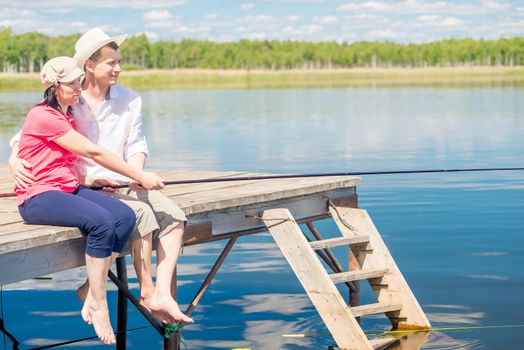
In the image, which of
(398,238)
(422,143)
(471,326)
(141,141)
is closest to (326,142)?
(422,143)

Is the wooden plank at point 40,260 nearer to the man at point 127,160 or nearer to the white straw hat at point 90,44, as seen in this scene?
the man at point 127,160

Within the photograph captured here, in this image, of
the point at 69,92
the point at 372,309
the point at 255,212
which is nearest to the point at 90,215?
the point at 69,92

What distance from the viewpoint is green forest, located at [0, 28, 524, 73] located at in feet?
415

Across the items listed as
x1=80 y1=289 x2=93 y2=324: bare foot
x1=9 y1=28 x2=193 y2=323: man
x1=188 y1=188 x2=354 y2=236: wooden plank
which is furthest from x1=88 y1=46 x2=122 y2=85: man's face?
x1=80 y1=289 x2=93 y2=324: bare foot

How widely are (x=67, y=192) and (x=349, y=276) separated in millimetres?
2218

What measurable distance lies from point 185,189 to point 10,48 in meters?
121

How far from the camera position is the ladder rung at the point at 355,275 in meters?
6.65

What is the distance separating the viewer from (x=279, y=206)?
687 cm

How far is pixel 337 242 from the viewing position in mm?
6797

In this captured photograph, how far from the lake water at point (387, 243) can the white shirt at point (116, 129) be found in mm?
1960

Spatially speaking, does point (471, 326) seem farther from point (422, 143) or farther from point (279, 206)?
point (422, 143)

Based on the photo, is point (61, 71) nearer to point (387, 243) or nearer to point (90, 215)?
point (90, 215)

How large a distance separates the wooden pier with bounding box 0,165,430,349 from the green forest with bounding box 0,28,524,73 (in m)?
118

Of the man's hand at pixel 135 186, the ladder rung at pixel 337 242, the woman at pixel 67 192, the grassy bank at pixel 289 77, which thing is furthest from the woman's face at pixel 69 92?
the grassy bank at pixel 289 77
